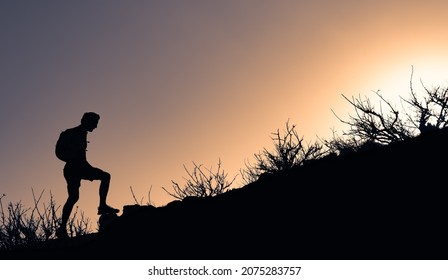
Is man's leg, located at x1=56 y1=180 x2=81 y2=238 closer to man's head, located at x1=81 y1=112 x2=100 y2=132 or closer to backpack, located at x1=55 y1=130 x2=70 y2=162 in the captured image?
backpack, located at x1=55 y1=130 x2=70 y2=162

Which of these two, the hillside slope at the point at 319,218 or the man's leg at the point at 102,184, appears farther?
the man's leg at the point at 102,184

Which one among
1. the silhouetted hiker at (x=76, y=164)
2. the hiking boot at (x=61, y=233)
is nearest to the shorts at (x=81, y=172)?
the silhouetted hiker at (x=76, y=164)

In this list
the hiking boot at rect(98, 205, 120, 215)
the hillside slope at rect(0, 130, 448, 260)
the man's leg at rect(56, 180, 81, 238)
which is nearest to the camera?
the hillside slope at rect(0, 130, 448, 260)

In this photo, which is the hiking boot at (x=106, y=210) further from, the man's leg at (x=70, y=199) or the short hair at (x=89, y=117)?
the short hair at (x=89, y=117)

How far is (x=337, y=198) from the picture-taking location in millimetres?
4957

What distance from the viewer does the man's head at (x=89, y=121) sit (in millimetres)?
7471

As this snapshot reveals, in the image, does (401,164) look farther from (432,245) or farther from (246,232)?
(246,232)

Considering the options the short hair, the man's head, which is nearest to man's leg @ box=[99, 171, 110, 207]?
the man's head

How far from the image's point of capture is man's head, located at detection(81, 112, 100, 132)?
747 cm

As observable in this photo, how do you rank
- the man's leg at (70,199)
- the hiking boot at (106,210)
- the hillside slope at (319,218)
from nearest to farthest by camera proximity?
the hillside slope at (319,218) → the man's leg at (70,199) → the hiking boot at (106,210)

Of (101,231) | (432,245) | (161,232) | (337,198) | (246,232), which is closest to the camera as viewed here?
(432,245)

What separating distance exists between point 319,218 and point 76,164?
4.22 metres
